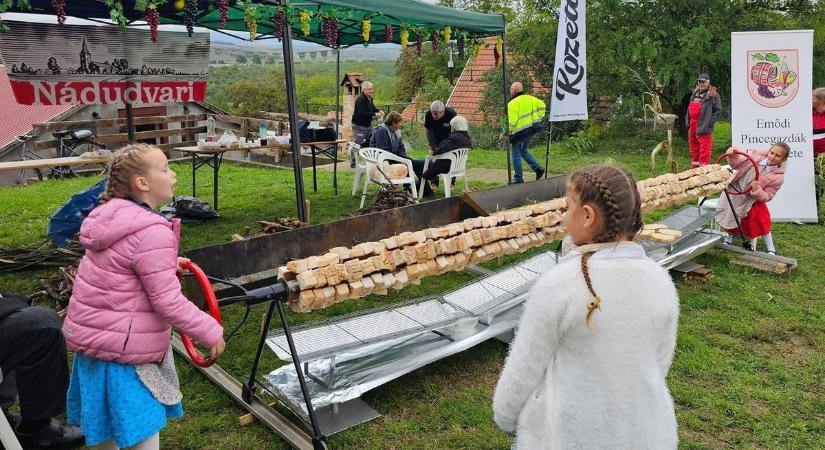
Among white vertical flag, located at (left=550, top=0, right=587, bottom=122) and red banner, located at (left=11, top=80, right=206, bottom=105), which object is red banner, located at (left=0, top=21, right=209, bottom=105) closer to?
red banner, located at (left=11, top=80, right=206, bottom=105)

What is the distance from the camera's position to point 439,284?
5484 mm

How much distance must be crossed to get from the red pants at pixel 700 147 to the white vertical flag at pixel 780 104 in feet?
8.01

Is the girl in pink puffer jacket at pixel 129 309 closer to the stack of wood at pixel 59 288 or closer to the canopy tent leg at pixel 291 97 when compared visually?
the stack of wood at pixel 59 288

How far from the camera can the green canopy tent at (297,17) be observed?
18.7ft

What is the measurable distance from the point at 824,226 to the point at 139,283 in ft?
25.7

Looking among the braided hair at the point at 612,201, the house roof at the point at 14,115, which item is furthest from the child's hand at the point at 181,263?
the house roof at the point at 14,115

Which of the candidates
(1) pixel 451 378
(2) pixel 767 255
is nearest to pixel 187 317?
(1) pixel 451 378

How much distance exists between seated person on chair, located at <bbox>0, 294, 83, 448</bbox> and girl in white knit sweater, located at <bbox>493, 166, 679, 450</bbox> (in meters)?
2.11

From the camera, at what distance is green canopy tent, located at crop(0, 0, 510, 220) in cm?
569

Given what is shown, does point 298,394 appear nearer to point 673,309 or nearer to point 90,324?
point 90,324

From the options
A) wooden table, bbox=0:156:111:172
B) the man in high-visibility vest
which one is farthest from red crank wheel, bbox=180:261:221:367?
the man in high-visibility vest

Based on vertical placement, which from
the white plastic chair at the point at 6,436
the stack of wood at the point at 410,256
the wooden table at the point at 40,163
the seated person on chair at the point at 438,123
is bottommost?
the white plastic chair at the point at 6,436

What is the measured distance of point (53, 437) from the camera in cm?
294

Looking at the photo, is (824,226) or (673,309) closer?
(673,309)
